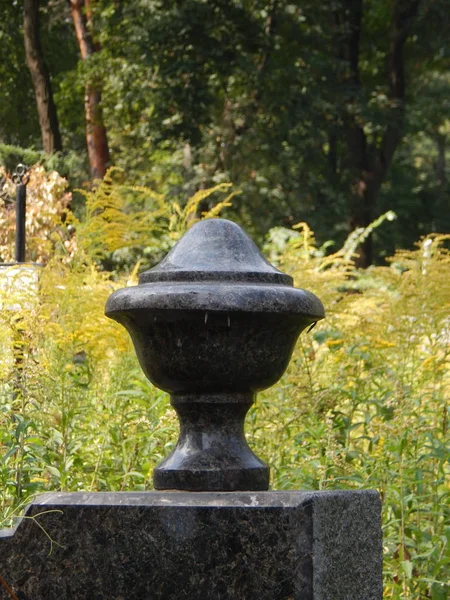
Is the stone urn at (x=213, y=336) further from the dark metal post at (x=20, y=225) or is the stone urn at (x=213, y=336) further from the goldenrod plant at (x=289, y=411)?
the dark metal post at (x=20, y=225)

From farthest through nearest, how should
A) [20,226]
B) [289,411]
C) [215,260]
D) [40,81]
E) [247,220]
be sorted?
[247,220] < [40,81] < [20,226] < [289,411] < [215,260]

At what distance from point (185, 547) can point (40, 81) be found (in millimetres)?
17056

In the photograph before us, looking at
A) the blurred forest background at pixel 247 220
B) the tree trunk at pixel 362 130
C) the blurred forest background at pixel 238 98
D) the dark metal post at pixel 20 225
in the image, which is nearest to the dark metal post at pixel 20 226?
the dark metal post at pixel 20 225

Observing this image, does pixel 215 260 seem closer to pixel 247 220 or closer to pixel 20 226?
pixel 20 226

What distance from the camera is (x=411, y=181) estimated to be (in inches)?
1174

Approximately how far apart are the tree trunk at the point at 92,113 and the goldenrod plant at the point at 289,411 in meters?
14.6

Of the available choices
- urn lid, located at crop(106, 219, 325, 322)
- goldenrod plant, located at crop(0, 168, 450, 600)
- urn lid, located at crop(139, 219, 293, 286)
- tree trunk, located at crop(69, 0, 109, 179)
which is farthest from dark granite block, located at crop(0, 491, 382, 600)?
tree trunk, located at crop(69, 0, 109, 179)

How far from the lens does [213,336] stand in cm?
315

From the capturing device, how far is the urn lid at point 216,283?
3.06 metres

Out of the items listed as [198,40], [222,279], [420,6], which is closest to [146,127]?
[198,40]

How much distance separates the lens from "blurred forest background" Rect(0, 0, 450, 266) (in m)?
19.2

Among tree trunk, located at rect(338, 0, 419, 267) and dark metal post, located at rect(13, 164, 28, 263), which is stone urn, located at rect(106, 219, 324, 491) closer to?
dark metal post, located at rect(13, 164, 28, 263)

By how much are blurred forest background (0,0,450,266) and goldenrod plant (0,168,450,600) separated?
12.7m

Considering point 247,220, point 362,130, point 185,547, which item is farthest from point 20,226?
point 362,130
